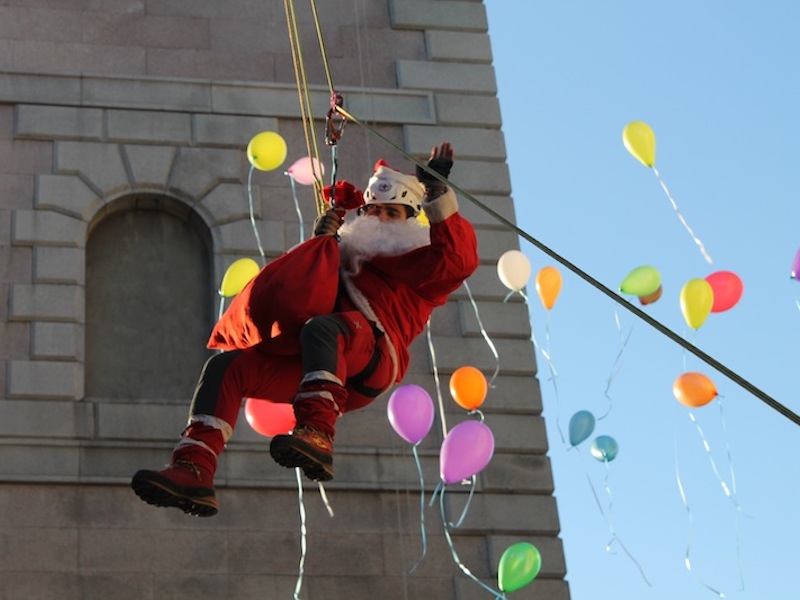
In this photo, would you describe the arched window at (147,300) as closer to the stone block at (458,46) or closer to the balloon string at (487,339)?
the balloon string at (487,339)

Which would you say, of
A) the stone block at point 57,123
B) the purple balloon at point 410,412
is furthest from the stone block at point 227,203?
the purple balloon at point 410,412

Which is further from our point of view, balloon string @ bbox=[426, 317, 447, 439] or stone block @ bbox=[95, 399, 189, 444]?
balloon string @ bbox=[426, 317, 447, 439]

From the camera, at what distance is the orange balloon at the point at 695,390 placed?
1214cm

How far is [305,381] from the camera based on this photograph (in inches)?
325

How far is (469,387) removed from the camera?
480 inches

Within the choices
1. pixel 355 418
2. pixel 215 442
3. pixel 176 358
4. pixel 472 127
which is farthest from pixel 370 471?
pixel 215 442

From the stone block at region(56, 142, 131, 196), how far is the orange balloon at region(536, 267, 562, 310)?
108 inches

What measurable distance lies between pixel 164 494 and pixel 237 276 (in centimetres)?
398

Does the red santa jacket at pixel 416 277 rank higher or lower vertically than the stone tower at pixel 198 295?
lower

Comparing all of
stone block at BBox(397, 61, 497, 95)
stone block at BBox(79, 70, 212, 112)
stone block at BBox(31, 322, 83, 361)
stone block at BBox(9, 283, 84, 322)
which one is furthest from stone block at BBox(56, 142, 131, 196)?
stone block at BBox(397, 61, 497, 95)

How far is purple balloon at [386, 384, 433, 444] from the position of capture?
1148cm

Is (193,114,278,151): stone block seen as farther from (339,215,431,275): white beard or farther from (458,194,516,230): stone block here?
(339,215,431,275): white beard

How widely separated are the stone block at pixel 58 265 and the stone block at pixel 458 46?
9.90 feet

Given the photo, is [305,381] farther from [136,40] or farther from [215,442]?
[136,40]
